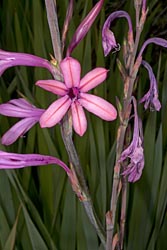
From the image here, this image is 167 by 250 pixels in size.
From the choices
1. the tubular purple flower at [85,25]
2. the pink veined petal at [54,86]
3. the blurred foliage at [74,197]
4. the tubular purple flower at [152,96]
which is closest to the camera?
the pink veined petal at [54,86]

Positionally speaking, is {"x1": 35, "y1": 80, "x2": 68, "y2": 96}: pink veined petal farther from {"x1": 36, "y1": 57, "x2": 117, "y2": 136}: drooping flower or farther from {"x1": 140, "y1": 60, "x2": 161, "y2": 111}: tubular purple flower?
{"x1": 140, "y1": 60, "x2": 161, "y2": 111}: tubular purple flower

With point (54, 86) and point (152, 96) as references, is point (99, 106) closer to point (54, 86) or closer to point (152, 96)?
point (54, 86)

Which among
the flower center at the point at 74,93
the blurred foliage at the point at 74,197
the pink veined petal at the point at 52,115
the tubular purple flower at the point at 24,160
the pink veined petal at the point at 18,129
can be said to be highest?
the flower center at the point at 74,93

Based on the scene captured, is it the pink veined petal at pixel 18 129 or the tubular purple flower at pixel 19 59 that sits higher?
the tubular purple flower at pixel 19 59

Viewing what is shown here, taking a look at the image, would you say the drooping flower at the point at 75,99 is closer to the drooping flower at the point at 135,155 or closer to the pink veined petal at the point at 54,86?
the pink veined petal at the point at 54,86

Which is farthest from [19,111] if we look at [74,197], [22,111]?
[74,197]

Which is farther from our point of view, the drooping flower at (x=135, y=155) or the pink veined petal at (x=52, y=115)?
the drooping flower at (x=135, y=155)

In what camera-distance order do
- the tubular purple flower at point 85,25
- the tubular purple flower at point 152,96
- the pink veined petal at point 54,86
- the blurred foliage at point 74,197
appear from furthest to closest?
the blurred foliage at point 74,197 < the tubular purple flower at point 152,96 < the tubular purple flower at point 85,25 < the pink veined petal at point 54,86

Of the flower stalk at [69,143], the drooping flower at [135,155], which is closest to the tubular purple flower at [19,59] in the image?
the flower stalk at [69,143]
